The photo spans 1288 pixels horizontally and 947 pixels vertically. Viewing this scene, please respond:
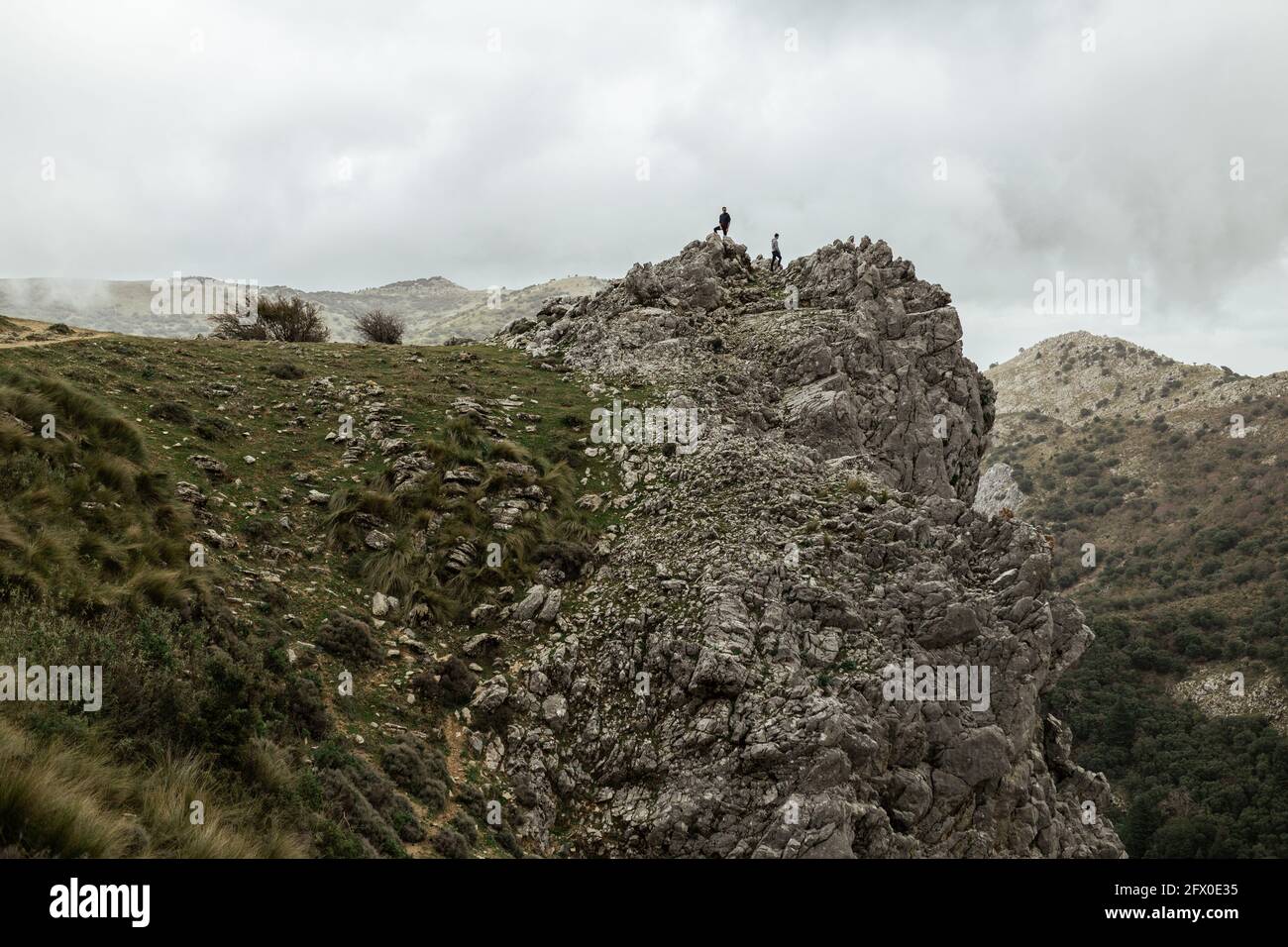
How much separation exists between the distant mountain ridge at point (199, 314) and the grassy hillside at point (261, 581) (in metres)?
27.9

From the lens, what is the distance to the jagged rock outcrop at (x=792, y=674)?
14.5 metres

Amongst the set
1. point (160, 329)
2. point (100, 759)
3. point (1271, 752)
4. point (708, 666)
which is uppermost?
point (160, 329)

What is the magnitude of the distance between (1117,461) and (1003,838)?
115042 mm

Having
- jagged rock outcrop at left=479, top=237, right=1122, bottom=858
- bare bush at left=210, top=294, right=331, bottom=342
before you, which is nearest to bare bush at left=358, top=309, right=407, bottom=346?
bare bush at left=210, top=294, right=331, bottom=342

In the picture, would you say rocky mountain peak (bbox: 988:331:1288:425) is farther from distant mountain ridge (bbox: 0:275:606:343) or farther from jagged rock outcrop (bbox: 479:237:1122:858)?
jagged rock outcrop (bbox: 479:237:1122:858)

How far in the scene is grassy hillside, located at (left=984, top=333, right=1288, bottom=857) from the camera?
54250mm

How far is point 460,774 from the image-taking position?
542 inches

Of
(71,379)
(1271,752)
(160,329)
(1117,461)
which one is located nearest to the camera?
(71,379)


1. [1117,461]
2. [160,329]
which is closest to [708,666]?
[160,329]

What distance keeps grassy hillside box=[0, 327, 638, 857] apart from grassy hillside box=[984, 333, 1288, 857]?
54.3m

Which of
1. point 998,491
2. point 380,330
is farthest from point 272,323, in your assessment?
point 998,491

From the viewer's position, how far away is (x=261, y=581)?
50.0ft

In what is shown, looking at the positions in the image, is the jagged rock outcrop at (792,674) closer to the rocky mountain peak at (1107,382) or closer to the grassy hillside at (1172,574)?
the grassy hillside at (1172,574)
